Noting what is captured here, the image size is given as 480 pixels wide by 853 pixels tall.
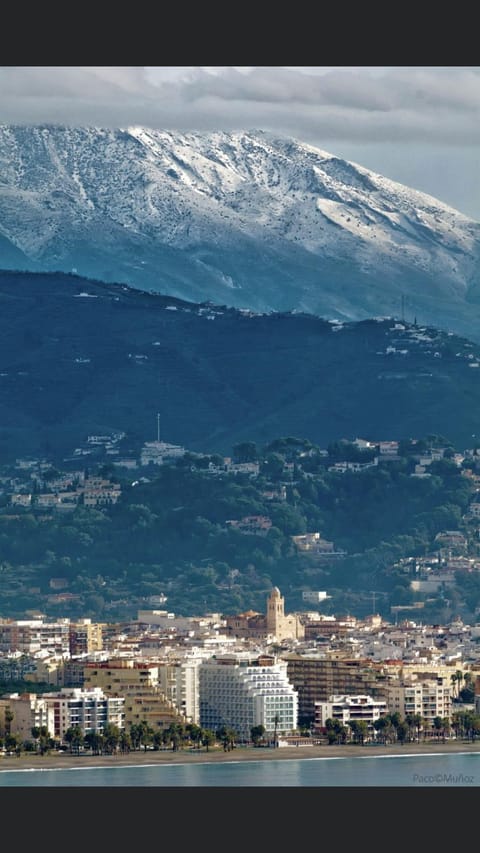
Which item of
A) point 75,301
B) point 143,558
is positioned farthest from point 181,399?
point 143,558

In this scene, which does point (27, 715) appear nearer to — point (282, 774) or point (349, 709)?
point (349, 709)

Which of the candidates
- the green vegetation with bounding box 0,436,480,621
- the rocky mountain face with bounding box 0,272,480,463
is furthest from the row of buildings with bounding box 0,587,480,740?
the rocky mountain face with bounding box 0,272,480,463

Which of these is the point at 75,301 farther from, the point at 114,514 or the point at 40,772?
the point at 40,772

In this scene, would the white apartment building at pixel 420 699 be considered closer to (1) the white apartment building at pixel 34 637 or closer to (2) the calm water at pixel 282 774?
(2) the calm water at pixel 282 774

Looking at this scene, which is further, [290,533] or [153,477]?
[153,477]

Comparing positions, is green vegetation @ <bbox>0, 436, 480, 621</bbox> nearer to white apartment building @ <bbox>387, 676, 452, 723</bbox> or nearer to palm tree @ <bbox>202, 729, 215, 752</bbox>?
white apartment building @ <bbox>387, 676, 452, 723</bbox>

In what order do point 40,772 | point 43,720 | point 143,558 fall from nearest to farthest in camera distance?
point 40,772, point 43,720, point 143,558

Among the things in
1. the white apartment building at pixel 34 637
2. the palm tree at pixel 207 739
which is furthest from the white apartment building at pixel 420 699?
the white apartment building at pixel 34 637
